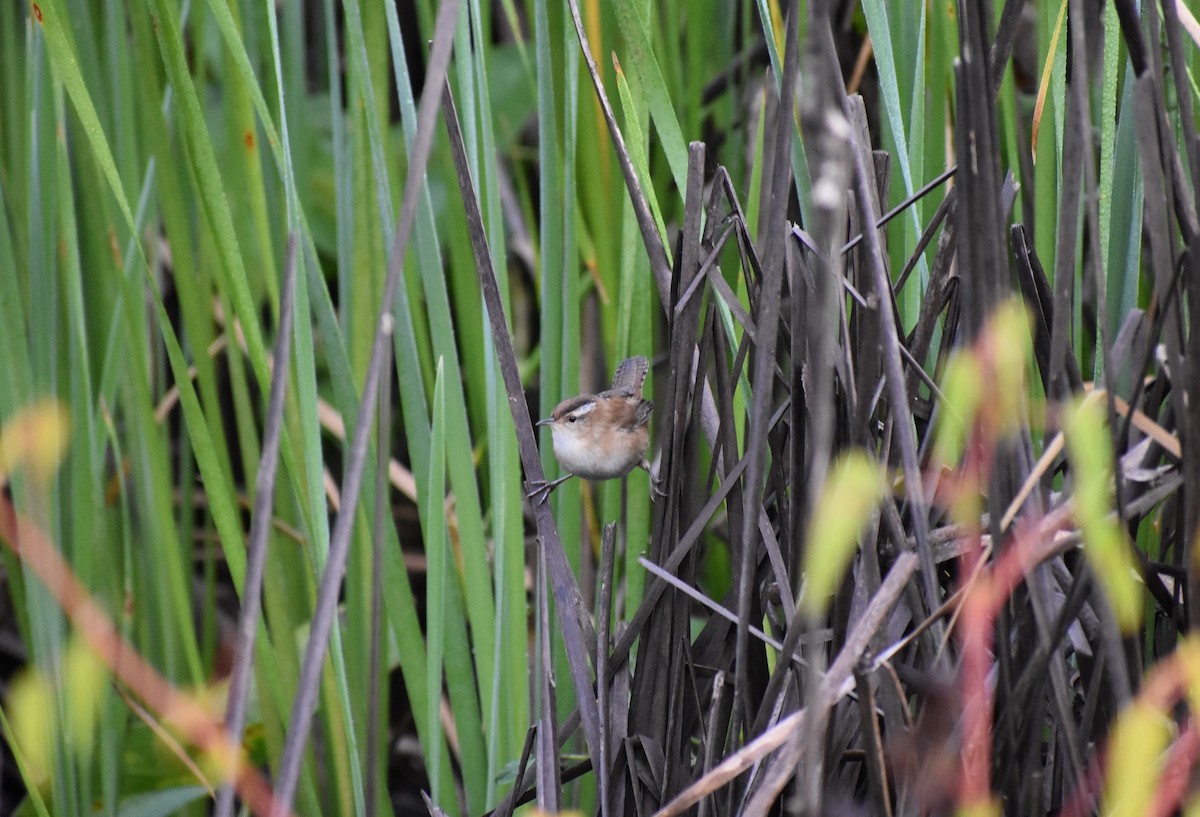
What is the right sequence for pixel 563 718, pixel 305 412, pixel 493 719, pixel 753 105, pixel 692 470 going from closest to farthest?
pixel 692 470, pixel 305 412, pixel 493 719, pixel 563 718, pixel 753 105

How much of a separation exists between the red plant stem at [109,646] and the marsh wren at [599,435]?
52cm

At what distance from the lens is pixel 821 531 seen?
0.62m

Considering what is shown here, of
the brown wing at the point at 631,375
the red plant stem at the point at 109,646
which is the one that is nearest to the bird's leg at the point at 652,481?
the brown wing at the point at 631,375

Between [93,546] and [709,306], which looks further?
[93,546]

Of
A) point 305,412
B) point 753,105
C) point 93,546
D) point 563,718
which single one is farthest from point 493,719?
point 753,105

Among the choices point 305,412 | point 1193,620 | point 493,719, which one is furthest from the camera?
point 493,719

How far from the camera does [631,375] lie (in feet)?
5.60

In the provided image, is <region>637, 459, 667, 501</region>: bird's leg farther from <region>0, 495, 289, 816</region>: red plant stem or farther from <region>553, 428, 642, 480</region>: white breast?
<region>0, 495, 289, 816</region>: red plant stem

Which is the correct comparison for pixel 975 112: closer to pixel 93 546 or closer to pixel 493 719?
pixel 493 719

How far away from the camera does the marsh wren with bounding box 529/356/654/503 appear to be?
1.61 metres

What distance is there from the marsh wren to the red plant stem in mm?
522

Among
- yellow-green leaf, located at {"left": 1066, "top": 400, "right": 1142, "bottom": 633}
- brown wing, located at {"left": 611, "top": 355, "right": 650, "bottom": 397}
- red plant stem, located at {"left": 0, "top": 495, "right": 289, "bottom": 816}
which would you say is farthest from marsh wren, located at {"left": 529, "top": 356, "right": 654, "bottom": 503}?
yellow-green leaf, located at {"left": 1066, "top": 400, "right": 1142, "bottom": 633}

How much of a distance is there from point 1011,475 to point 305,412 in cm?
75

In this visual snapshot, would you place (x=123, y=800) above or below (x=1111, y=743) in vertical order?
below
